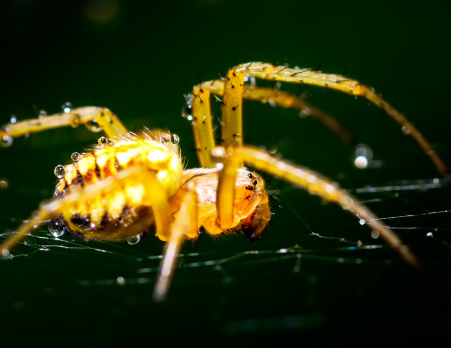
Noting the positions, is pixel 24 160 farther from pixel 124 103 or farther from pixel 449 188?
pixel 449 188

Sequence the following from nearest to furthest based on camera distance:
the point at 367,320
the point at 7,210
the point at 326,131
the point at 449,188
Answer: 1. the point at 367,320
2. the point at 449,188
3. the point at 7,210
4. the point at 326,131

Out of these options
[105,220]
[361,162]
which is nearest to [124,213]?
[105,220]

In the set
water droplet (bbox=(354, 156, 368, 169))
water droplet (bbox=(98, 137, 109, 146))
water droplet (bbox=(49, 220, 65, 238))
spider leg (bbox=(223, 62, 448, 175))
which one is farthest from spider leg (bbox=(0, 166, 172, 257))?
→ water droplet (bbox=(354, 156, 368, 169))

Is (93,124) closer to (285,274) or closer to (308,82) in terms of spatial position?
(308,82)

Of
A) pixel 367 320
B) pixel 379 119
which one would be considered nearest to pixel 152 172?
pixel 367 320

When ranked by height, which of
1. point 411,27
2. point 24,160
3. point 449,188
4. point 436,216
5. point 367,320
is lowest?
point 367,320

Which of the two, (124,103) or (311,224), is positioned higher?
(124,103)

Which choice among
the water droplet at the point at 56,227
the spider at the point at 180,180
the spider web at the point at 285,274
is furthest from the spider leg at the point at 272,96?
the water droplet at the point at 56,227
